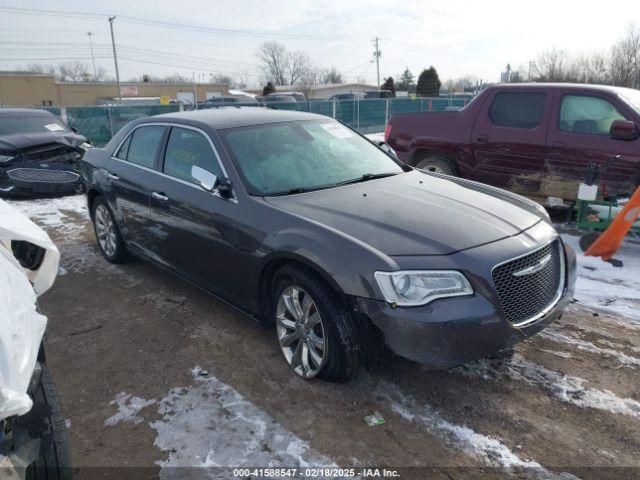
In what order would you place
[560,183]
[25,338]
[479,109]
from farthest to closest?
[479,109] → [560,183] → [25,338]

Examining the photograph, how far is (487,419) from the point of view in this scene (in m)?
2.83

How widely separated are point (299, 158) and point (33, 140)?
699cm

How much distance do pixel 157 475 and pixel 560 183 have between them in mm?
5959

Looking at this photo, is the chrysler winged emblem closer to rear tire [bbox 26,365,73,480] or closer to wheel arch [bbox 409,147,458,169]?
rear tire [bbox 26,365,73,480]

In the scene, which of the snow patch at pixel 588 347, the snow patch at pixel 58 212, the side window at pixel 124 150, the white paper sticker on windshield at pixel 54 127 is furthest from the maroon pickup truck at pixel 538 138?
the white paper sticker on windshield at pixel 54 127

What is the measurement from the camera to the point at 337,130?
4.45m

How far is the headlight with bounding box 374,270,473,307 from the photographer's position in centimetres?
264

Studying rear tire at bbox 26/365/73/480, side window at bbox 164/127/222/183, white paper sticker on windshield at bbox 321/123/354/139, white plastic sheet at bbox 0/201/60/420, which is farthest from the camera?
white paper sticker on windshield at bbox 321/123/354/139

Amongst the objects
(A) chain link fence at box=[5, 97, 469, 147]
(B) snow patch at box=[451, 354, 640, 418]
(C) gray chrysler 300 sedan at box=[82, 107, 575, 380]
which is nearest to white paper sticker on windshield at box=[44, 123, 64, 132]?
(A) chain link fence at box=[5, 97, 469, 147]

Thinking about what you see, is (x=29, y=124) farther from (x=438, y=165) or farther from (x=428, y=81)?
(x=428, y=81)

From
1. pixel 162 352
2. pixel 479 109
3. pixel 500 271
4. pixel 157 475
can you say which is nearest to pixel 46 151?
pixel 162 352

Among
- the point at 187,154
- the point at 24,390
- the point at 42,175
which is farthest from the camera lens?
the point at 42,175

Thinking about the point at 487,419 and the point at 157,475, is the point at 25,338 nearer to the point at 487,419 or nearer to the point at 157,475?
the point at 157,475

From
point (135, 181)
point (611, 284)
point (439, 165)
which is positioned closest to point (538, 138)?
point (439, 165)
